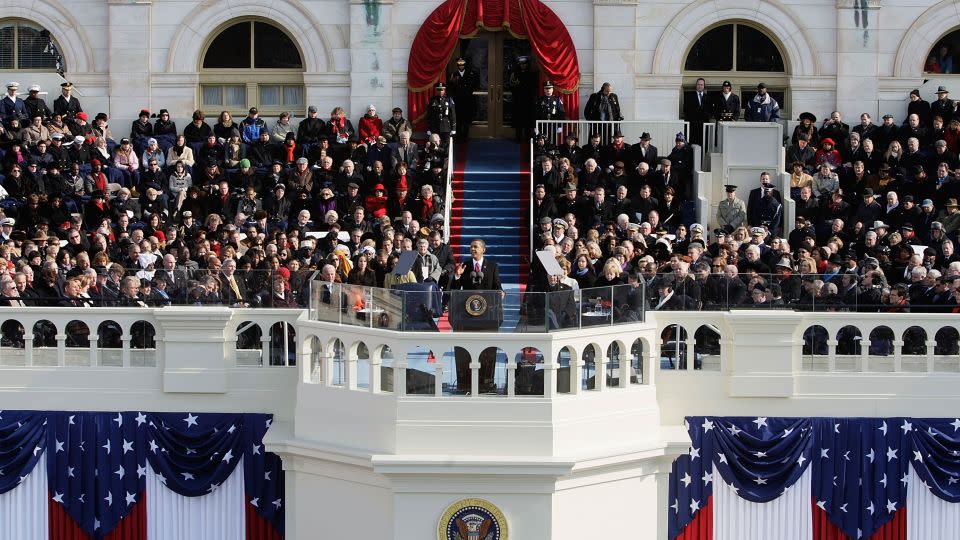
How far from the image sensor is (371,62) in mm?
41156

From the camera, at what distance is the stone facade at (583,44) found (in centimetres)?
4097

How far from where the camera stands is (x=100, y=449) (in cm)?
3078

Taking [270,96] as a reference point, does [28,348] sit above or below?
below

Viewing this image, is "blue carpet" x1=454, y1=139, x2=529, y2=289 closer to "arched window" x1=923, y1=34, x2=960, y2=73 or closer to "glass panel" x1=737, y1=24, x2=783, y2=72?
"glass panel" x1=737, y1=24, x2=783, y2=72

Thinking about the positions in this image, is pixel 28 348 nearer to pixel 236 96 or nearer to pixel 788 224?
pixel 236 96

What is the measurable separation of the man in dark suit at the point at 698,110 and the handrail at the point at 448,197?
434 cm

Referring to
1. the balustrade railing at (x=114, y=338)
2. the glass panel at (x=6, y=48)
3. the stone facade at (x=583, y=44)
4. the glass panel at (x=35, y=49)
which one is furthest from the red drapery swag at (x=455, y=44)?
the balustrade railing at (x=114, y=338)

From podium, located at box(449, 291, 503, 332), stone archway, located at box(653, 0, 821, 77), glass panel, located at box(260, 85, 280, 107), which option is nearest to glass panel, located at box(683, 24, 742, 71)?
stone archway, located at box(653, 0, 821, 77)

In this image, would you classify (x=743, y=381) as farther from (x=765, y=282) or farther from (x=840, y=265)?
(x=840, y=265)

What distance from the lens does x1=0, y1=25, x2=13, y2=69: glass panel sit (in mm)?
41594

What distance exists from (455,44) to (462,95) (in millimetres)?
912

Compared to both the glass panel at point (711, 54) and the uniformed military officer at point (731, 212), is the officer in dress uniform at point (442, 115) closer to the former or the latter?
the glass panel at point (711, 54)

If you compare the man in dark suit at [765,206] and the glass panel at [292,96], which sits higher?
the glass panel at [292,96]

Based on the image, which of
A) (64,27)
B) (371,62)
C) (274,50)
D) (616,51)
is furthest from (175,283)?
(616,51)
